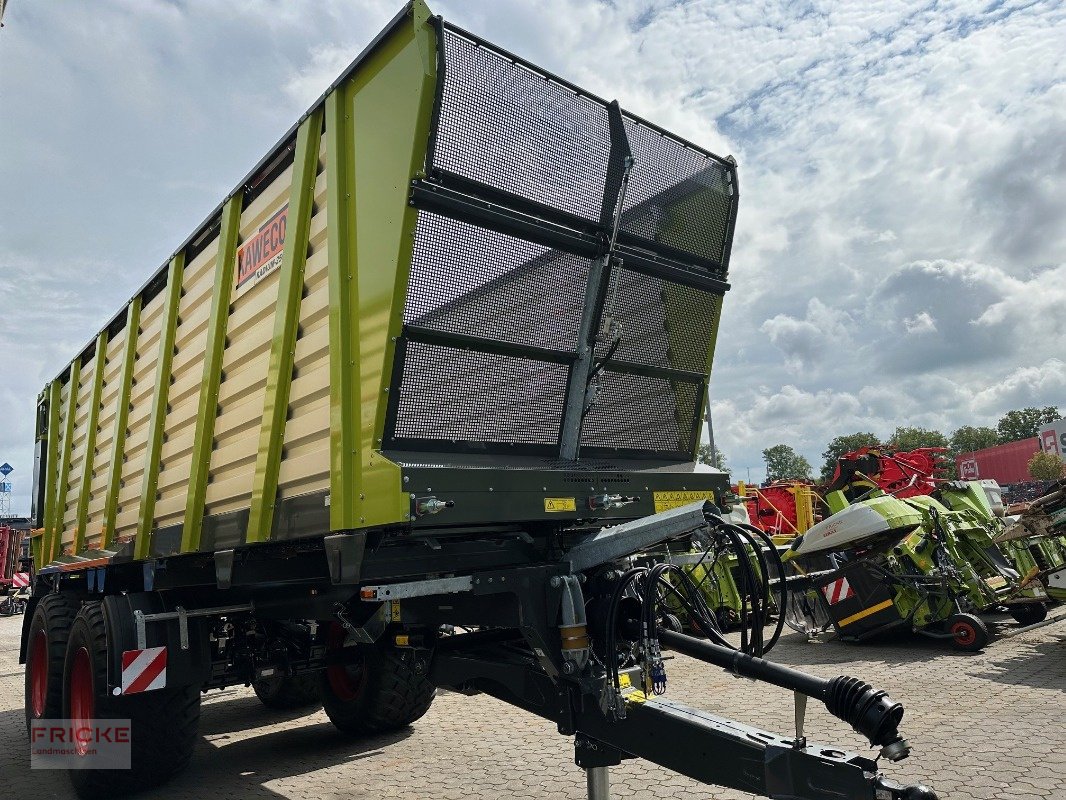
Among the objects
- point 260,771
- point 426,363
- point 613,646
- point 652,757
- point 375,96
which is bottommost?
point 260,771

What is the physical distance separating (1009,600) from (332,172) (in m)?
8.10

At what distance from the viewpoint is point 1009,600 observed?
8.51 m

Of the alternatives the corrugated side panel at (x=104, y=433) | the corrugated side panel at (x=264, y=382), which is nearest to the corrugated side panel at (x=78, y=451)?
the corrugated side panel at (x=104, y=433)

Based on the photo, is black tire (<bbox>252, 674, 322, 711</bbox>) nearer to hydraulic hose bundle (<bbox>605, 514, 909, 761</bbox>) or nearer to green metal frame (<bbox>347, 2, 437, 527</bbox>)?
green metal frame (<bbox>347, 2, 437, 527</bbox>)

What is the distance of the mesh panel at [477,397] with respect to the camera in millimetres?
3275

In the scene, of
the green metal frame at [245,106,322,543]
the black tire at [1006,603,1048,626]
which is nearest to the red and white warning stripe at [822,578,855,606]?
the black tire at [1006,603,1048,626]

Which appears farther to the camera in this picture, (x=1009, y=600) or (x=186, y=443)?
(x=1009, y=600)

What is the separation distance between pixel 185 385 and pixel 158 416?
1.38 feet

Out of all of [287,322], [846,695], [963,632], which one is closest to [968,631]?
[963,632]

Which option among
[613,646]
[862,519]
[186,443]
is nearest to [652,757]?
[613,646]

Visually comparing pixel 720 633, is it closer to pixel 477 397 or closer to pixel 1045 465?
pixel 477 397

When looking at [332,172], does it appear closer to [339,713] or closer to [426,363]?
[426,363]

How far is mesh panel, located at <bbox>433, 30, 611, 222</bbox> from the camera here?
3.24m

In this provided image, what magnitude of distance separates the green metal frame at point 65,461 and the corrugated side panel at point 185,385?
9.46ft
